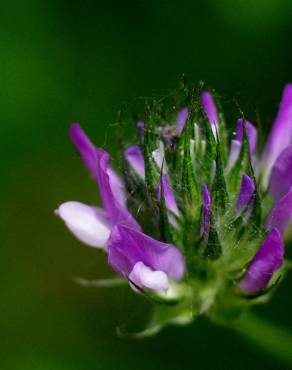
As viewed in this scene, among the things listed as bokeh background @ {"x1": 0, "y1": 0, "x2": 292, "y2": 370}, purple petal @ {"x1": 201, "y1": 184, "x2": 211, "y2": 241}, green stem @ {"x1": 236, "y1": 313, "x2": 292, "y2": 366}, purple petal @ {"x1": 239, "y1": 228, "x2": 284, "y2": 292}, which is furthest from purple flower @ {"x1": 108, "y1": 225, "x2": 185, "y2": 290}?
bokeh background @ {"x1": 0, "y1": 0, "x2": 292, "y2": 370}

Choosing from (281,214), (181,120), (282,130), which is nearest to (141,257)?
(281,214)

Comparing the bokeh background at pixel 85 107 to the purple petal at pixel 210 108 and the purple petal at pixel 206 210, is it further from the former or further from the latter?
the purple petal at pixel 206 210

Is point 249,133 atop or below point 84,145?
below

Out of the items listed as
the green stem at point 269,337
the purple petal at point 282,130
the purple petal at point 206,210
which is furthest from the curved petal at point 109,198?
the green stem at point 269,337

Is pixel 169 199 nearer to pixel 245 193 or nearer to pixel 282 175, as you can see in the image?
pixel 245 193

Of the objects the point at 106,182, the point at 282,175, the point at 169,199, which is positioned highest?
the point at 106,182

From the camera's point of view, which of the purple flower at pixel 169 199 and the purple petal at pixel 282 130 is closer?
the purple flower at pixel 169 199

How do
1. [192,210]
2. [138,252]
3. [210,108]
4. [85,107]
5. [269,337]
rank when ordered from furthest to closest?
[85,107]
[269,337]
[210,108]
[192,210]
[138,252]

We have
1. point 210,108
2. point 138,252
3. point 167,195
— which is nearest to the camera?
point 138,252
